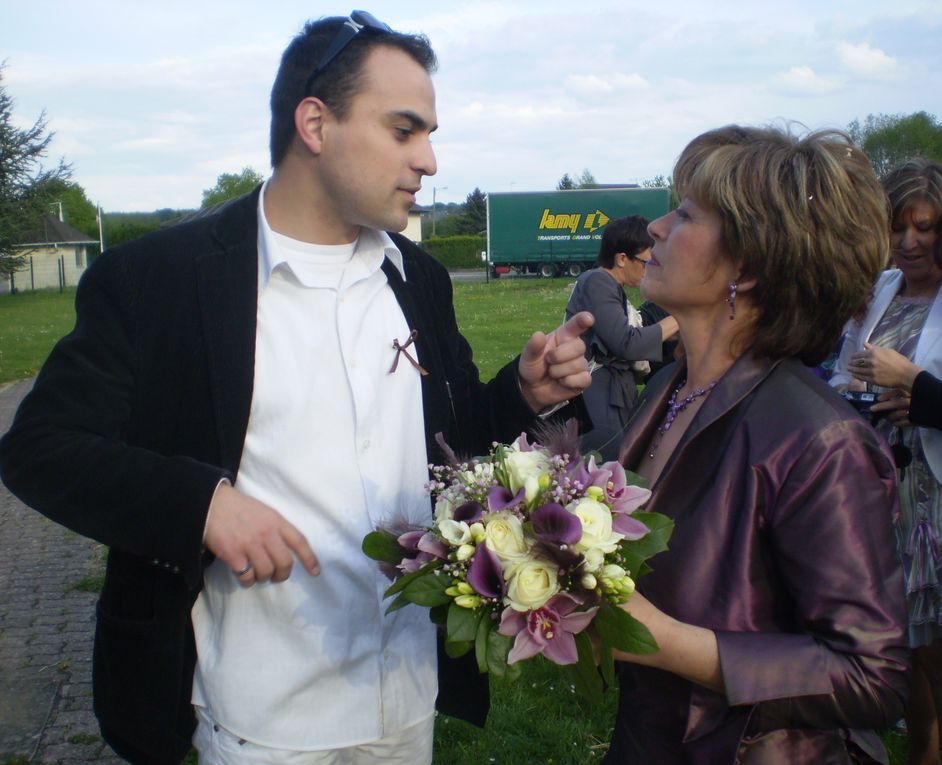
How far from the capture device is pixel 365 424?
7.95 feet

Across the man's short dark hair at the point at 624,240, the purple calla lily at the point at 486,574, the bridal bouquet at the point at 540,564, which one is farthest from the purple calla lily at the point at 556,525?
the man's short dark hair at the point at 624,240

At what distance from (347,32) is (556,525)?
149cm

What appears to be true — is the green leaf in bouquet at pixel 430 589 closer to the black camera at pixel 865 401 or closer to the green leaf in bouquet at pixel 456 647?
the green leaf in bouquet at pixel 456 647

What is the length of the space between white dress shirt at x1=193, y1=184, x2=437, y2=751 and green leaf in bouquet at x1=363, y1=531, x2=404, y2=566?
0.55 ft

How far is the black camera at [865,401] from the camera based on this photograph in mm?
3932

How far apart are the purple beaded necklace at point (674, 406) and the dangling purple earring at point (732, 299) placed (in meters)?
0.19

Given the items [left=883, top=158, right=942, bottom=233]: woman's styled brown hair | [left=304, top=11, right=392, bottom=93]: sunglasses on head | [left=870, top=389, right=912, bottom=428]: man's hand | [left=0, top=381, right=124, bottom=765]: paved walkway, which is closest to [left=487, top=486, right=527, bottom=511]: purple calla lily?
[left=304, top=11, right=392, bottom=93]: sunglasses on head

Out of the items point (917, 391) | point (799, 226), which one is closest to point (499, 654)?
point (799, 226)

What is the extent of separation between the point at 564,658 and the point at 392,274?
1.31m

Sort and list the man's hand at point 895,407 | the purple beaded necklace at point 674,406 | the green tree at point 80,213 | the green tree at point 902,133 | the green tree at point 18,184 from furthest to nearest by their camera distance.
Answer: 1. the green tree at point 80,213
2. the green tree at point 902,133
3. the green tree at point 18,184
4. the man's hand at point 895,407
5. the purple beaded necklace at point 674,406

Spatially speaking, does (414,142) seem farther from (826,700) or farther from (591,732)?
(591,732)

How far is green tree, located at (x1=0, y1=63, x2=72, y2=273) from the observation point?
42.4 metres

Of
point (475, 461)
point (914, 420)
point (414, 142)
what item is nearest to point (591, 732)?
point (914, 420)

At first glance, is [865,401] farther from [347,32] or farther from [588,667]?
[347,32]
